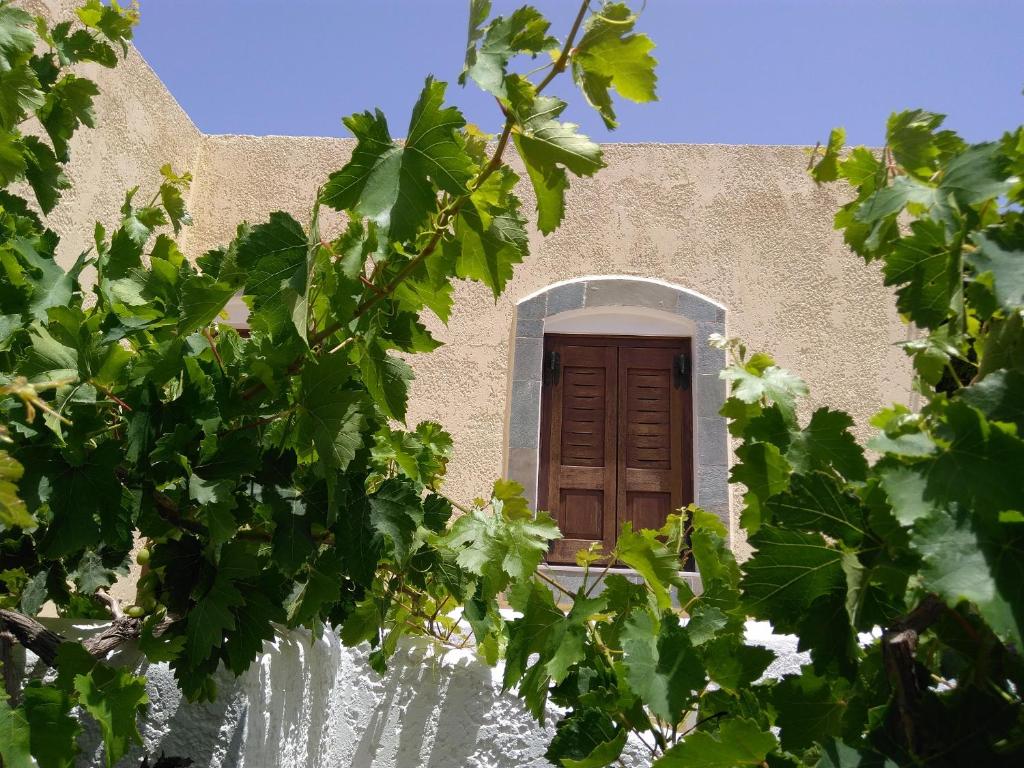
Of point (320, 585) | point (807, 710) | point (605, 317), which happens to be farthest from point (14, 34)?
point (605, 317)

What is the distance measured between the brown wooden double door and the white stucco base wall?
3.15 metres

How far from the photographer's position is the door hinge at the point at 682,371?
5895 mm

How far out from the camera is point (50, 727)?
1.12 metres

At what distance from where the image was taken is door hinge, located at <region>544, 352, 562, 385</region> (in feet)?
19.4

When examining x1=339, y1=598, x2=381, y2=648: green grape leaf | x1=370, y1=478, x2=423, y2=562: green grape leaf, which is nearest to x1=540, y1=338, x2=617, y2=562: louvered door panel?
x1=339, y1=598, x2=381, y2=648: green grape leaf

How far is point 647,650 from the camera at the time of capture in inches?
45.7

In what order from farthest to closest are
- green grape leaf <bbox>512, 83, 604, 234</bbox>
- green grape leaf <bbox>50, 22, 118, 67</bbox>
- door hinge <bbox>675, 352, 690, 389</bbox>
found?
door hinge <bbox>675, 352, 690, 389</bbox>
green grape leaf <bbox>50, 22, 118, 67</bbox>
green grape leaf <bbox>512, 83, 604, 234</bbox>

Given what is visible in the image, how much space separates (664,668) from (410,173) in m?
0.67

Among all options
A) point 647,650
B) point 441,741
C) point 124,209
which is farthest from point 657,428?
point 647,650

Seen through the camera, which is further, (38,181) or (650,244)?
(650,244)

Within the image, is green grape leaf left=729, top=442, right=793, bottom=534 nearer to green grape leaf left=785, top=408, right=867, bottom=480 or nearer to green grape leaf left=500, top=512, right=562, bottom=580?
green grape leaf left=785, top=408, right=867, bottom=480

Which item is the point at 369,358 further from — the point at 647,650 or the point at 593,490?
the point at 593,490

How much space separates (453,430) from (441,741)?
3.46 m

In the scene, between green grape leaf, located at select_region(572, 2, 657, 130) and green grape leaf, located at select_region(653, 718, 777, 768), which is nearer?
green grape leaf, located at select_region(653, 718, 777, 768)
